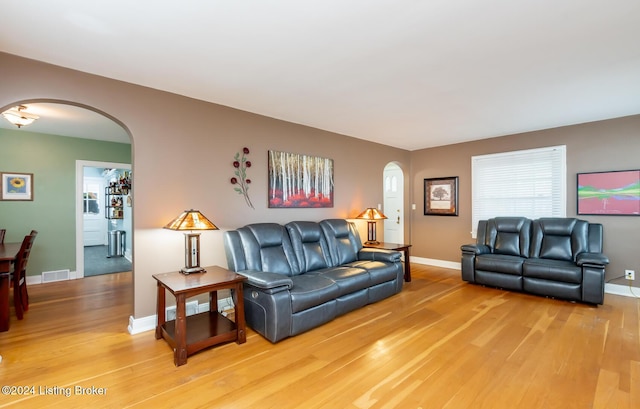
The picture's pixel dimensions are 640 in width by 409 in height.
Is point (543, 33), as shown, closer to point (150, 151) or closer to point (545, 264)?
point (545, 264)

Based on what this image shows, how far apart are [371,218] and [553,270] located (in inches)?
96.8

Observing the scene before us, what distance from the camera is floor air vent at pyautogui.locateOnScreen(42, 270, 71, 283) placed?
4.76m

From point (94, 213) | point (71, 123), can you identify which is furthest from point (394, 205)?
point (94, 213)

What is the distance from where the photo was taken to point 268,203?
12.8 feet

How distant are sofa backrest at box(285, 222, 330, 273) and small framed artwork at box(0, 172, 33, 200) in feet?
14.1

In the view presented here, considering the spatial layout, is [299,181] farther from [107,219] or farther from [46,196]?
[107,219]

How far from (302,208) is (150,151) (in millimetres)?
2075

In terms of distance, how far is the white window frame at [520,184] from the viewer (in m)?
4.58

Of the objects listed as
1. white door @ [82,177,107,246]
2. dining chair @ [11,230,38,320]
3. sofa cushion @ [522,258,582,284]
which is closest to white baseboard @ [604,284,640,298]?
sofa cushion @ [522,258,582,284]

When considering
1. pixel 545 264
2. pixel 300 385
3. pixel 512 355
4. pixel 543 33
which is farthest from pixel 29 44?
pixel 545 264

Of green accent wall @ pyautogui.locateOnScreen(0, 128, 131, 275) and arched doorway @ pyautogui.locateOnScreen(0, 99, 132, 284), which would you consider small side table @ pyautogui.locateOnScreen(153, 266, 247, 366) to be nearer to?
arched doorway @ pyautogui.locateOnScreen(0, 99, 132, 284)

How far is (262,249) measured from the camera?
3.38 meters

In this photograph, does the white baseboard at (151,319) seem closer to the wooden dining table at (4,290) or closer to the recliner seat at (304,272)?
the recliner seat at (304,272)

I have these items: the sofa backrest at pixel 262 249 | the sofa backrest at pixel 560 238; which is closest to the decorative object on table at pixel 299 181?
the sofa backrest at pixel 262 249
